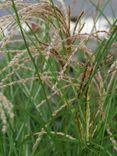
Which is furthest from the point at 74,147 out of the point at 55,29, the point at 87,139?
the point at 55,29

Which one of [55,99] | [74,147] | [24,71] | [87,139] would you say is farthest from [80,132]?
[24,71]

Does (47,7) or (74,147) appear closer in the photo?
(47,7)

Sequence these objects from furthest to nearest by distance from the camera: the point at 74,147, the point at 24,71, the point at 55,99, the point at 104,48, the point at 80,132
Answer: the point at 24,71 → the point at 55,99 → the point at 74,147 → the point at 80,132 → the point at 104,48

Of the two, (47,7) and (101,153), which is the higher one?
(47,7)

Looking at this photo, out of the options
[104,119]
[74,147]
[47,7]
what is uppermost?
[47,7]

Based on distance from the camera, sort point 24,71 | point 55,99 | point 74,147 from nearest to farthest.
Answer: point 74,147
point 55,99
point 24,71

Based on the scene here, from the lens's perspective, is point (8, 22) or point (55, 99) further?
point (55, 99)

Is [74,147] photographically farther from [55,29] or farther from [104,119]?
[55,29]

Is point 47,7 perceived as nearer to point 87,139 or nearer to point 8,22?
point 8,22

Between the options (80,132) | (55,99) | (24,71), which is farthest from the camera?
(24,71)
